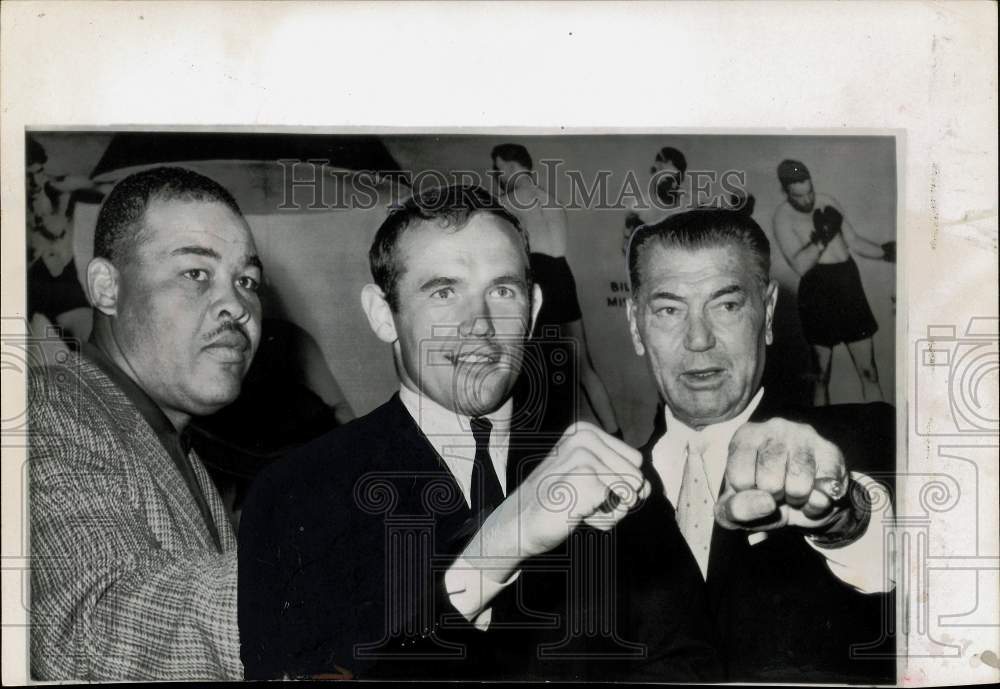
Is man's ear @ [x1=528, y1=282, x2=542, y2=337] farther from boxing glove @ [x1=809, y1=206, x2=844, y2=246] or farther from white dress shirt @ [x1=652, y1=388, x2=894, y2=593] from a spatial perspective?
boxing glove @ [x1=809, y1=206, x2=844, y2=246]

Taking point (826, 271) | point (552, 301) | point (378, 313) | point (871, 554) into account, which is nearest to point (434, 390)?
point (378, 313)

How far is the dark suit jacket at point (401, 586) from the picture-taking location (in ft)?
7.10

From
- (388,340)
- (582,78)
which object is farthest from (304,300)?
(582,78)

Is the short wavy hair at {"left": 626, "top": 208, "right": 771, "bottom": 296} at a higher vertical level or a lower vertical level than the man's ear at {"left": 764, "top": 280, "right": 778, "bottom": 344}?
higher

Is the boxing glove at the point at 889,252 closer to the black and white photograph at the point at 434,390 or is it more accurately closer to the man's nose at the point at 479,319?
the black and white photograph at the point at 434,390

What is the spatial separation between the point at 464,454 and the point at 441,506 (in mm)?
139

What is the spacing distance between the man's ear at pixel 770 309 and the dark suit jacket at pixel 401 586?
55cm

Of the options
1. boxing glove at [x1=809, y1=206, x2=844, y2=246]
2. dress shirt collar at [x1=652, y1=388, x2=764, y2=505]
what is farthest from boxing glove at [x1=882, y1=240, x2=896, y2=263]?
dress shirt collar at [x1=652, y1=388, x2=764, y2=505]

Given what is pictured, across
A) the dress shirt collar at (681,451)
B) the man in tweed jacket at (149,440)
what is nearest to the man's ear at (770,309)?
the dress shirt collar at (681,451)

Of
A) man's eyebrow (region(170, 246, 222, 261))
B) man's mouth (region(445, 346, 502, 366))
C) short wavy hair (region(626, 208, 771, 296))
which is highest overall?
short wavy hair (region(626, 208, 771, 296))

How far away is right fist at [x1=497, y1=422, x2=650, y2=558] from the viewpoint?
2172 mm

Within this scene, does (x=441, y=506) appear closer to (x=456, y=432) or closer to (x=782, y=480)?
(x=456, y=432)

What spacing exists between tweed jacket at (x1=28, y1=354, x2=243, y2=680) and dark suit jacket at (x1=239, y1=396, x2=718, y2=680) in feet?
0.34

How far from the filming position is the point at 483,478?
218 cm
